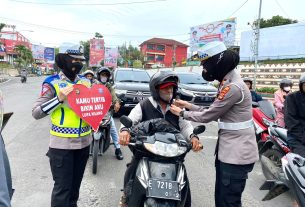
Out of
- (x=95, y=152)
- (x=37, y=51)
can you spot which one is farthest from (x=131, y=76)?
(x=37, y=51)

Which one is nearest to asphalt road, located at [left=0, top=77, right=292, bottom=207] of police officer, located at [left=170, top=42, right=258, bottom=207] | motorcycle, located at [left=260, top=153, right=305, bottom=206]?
police officer, located at [left=170, top=42, right=258, bottom=207]

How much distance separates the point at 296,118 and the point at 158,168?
2.25m

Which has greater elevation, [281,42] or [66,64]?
[281,42]

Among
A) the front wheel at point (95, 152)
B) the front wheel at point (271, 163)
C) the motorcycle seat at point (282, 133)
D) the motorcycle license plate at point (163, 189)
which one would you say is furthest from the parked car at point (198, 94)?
the motorcycle license plate at point (163, 189)

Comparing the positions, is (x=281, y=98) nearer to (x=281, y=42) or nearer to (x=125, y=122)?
(x=125, y=122)

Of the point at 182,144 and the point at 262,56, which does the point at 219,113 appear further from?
the point at 262,56

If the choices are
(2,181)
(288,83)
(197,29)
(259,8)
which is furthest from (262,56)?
(2,181)

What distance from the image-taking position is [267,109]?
6.14 m

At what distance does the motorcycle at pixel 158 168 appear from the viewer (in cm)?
245

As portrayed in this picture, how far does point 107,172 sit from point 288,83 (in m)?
4.22

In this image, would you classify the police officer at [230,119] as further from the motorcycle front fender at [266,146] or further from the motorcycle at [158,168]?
the motorcycle front fender at [266,146]

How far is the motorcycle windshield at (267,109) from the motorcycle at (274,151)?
118cm

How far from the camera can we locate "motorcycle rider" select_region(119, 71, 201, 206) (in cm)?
A: 293

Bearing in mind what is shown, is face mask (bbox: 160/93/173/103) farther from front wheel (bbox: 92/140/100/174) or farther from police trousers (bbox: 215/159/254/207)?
front wheel (bbox: 92/140/100/174)
